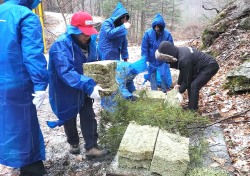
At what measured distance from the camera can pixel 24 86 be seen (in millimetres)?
3283

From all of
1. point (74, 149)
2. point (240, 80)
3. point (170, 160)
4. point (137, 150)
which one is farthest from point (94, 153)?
point (240, 80)

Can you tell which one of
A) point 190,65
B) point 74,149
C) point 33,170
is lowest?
point 74,149

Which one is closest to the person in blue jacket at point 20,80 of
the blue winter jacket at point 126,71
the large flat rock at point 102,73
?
the large flat rock at point 102,73

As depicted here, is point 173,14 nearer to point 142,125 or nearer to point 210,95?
point 210,95

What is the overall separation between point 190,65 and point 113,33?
1.88 metres

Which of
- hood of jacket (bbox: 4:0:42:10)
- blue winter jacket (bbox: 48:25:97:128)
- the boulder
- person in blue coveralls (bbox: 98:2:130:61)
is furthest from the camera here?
person in blue coveralls (bbox: 98:2:130:61)

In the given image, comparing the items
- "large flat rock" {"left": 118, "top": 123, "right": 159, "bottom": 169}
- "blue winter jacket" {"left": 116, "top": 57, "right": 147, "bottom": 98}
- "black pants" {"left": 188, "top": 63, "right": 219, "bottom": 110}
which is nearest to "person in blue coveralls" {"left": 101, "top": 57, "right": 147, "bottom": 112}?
"blue winter jacket" {"left": 116, "top": 57, "right": 147, "bottom": 98}

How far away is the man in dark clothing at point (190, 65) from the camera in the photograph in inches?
185

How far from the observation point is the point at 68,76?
140 inches

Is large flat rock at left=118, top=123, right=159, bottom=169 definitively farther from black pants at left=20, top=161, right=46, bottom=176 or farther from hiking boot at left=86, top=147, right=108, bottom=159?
black pants at left=20, top=161, right=46, bottom=176

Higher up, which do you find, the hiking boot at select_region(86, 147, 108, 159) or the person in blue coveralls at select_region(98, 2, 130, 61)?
the person in blue coveralls at select_region(98, 2, 130, 61)

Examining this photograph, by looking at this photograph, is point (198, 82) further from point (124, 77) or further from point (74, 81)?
point (74, 81)

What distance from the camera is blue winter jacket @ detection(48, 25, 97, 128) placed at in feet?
11.7

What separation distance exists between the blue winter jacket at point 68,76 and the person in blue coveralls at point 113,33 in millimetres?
1953
